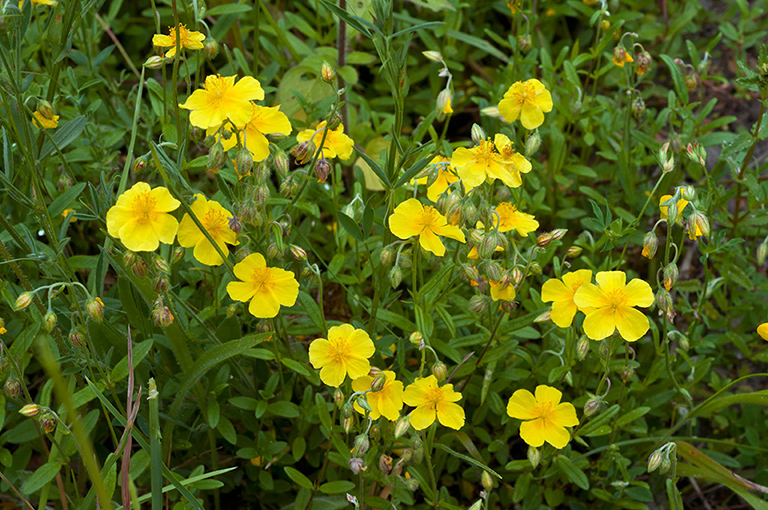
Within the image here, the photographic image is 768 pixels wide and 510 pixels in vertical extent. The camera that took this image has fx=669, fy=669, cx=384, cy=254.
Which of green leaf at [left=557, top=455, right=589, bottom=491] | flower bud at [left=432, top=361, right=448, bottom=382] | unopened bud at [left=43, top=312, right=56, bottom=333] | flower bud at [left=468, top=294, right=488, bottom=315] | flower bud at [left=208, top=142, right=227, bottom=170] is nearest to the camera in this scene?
unopened bud at [left=43, top=312, right=56, bottom=333]

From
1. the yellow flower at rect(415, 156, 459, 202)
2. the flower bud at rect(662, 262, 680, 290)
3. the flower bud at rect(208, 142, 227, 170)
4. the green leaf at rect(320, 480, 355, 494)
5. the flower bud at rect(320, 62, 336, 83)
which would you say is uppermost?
the flower bud at rect(320, 62, 336, 83)

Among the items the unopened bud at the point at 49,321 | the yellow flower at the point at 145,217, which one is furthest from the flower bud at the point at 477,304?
the unopened bud at the point at 49,321

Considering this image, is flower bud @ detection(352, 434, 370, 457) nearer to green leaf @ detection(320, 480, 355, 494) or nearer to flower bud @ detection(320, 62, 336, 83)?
green leaf @ detection(320, 480, 355, 494)

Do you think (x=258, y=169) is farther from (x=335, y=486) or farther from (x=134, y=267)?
(x=335, y=486)

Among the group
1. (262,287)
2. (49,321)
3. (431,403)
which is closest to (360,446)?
(431,403)

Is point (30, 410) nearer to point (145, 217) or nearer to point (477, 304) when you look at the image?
point (145, 217)

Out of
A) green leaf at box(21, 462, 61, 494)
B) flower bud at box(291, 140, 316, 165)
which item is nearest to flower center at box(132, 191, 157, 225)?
flower bud at box(291, 140, 316, 165)
